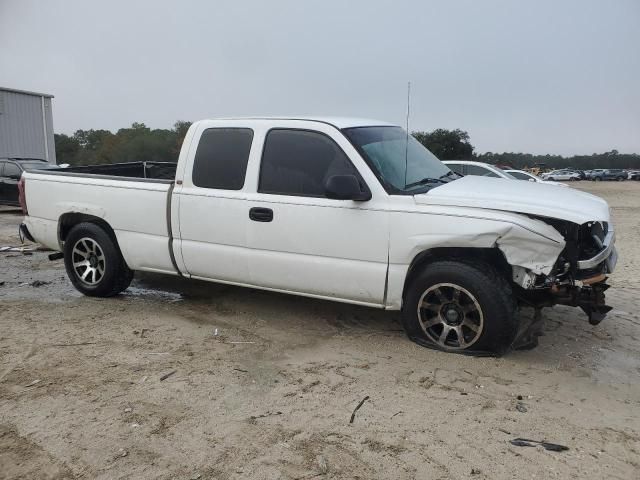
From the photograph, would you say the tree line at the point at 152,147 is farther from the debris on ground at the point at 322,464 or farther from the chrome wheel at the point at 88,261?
the debris on ground at the point at 322,464

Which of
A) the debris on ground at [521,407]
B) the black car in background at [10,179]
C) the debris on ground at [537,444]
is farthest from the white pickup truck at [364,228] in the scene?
the black car in background at [10,179]

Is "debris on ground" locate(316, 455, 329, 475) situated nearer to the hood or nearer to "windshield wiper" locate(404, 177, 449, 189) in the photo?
the hood

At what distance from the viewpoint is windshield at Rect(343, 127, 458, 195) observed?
455 centimetres

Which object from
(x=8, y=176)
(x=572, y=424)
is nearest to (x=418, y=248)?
(x=572, y=424)

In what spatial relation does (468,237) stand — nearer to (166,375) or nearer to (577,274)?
(577,274)

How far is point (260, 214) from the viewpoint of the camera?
4816 millimetres

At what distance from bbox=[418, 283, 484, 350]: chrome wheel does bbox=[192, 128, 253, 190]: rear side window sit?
6.35 feet

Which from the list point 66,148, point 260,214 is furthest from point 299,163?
point 66,148

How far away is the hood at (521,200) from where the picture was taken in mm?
3986

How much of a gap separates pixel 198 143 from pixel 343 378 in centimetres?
263

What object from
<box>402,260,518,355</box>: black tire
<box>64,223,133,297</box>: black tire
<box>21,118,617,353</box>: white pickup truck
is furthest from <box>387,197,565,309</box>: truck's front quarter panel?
<box>64,223,133,297</box>: black tire

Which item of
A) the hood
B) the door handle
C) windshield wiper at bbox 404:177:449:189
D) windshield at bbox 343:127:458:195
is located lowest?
the door handle

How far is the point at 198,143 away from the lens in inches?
207

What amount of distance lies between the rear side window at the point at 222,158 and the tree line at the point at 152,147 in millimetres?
523
